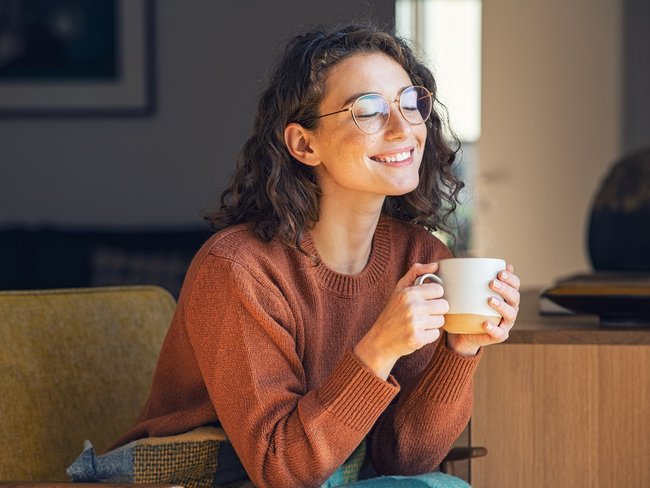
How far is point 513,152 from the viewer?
5.85 m

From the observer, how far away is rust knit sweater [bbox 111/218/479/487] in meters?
1.50

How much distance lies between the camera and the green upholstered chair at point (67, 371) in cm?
182

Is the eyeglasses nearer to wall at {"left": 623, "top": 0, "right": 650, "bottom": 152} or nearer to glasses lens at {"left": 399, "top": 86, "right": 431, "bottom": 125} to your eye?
Result: glasses lens at {"left": 399, "top": 86, "right": 431, "bottom": 125}

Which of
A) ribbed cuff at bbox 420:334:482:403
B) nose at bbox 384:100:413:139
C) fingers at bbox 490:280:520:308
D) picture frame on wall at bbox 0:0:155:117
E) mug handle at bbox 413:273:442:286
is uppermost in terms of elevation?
picture frame on wall at bbox 0:0:155:117

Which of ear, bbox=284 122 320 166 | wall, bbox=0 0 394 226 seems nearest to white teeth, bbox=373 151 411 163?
ear, bbox=284 122 320 166

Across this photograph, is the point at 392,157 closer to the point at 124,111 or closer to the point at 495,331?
the point at 495,331

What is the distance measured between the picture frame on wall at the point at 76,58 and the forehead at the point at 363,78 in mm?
2130

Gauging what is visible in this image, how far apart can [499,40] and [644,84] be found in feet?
2.65

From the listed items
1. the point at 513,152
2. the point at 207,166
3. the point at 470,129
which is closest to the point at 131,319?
the point at 207,166

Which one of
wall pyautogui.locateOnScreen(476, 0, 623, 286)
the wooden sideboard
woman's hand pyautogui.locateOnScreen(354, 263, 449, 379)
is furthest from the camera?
wall pyautogui.locateOnScreen(476, 0, 623, 286)

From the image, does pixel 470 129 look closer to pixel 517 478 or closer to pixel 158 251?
pixel 158 251

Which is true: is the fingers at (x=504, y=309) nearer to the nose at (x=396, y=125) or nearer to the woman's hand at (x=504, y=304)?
the woman's hand at (x=504, y=304)

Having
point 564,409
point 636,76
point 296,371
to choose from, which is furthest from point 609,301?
point 636,76

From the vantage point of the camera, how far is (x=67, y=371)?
1912 mm
